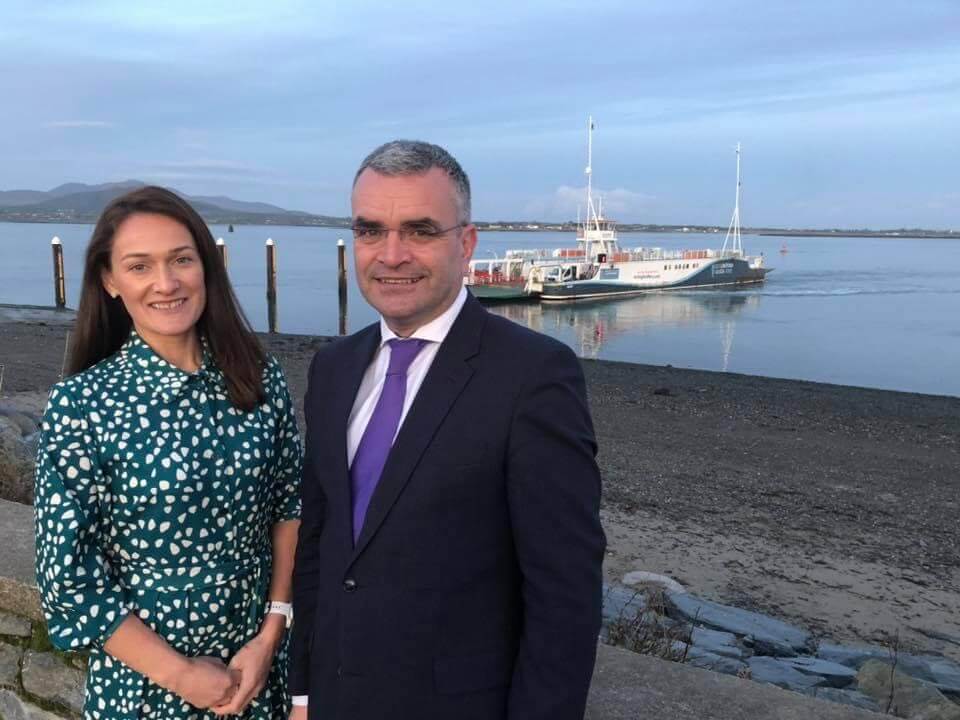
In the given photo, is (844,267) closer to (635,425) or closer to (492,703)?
(635,425)

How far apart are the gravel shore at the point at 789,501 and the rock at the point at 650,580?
208 millimetres

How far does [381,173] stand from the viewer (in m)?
1.59

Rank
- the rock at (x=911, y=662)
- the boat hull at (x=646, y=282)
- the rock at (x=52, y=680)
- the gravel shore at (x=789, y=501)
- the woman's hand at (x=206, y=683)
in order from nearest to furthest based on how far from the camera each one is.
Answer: the woman's hand at (x=206, y=683)
the rock at (x=52, y=680)
the rock at (x=911, y=662)
the gravel shore at (x=789, y=501)
the boat hull at (x=646, y=282)

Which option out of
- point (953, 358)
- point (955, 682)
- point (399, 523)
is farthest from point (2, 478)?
point (953, 358)

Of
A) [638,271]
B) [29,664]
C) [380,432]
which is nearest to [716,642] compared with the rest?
[29,664]

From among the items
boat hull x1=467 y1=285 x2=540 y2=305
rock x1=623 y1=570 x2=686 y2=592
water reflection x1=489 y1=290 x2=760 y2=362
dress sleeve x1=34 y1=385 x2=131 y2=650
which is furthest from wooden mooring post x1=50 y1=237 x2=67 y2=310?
dress sleeve x1=34 y1=385 x2=131 y2=650

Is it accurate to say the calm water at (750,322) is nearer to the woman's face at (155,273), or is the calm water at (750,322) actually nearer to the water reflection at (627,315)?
the water reflection at (627,315)

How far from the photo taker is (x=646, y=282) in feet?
149

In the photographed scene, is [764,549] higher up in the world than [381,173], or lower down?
lower down

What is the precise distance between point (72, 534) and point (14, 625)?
1078 mm

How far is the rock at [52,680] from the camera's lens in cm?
231

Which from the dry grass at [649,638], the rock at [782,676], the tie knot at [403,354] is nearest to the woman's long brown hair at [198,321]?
the tie knot at [403,354]

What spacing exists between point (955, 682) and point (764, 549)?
9.57ft

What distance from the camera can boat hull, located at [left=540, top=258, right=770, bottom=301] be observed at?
40.1m
